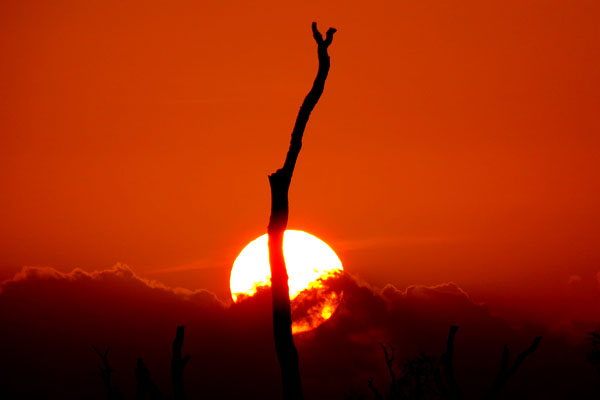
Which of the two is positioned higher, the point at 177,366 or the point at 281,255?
the point at 281,255

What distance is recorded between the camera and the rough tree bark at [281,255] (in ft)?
32.4

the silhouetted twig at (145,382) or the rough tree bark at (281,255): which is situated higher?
the rough tree bark at (281,255)

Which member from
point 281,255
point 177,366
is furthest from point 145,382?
point 281,255

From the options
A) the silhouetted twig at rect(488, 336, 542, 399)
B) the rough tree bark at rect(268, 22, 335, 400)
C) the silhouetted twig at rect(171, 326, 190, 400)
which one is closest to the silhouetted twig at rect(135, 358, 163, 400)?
the silhouetted twig at rect(171, 326, 190, 400)

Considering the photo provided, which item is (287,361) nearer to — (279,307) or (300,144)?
(279,307)

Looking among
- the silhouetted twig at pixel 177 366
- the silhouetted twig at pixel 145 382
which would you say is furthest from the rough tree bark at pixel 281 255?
the silhouetted twig at pixel 177 366

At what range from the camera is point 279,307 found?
32.8ft

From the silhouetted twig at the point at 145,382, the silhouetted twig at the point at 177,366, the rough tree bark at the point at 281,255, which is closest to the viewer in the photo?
the rough tree bark at the point at 281,255

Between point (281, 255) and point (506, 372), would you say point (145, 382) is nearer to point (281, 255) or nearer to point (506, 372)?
point (281, 255)

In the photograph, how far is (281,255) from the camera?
402 inches

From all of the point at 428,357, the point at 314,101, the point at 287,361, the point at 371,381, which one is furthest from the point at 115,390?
the point at 428,357

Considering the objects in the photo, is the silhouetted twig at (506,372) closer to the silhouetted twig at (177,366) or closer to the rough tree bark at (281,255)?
the rough tree bark at (281,255)

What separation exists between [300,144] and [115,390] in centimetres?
708

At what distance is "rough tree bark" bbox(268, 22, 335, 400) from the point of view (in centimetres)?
988
